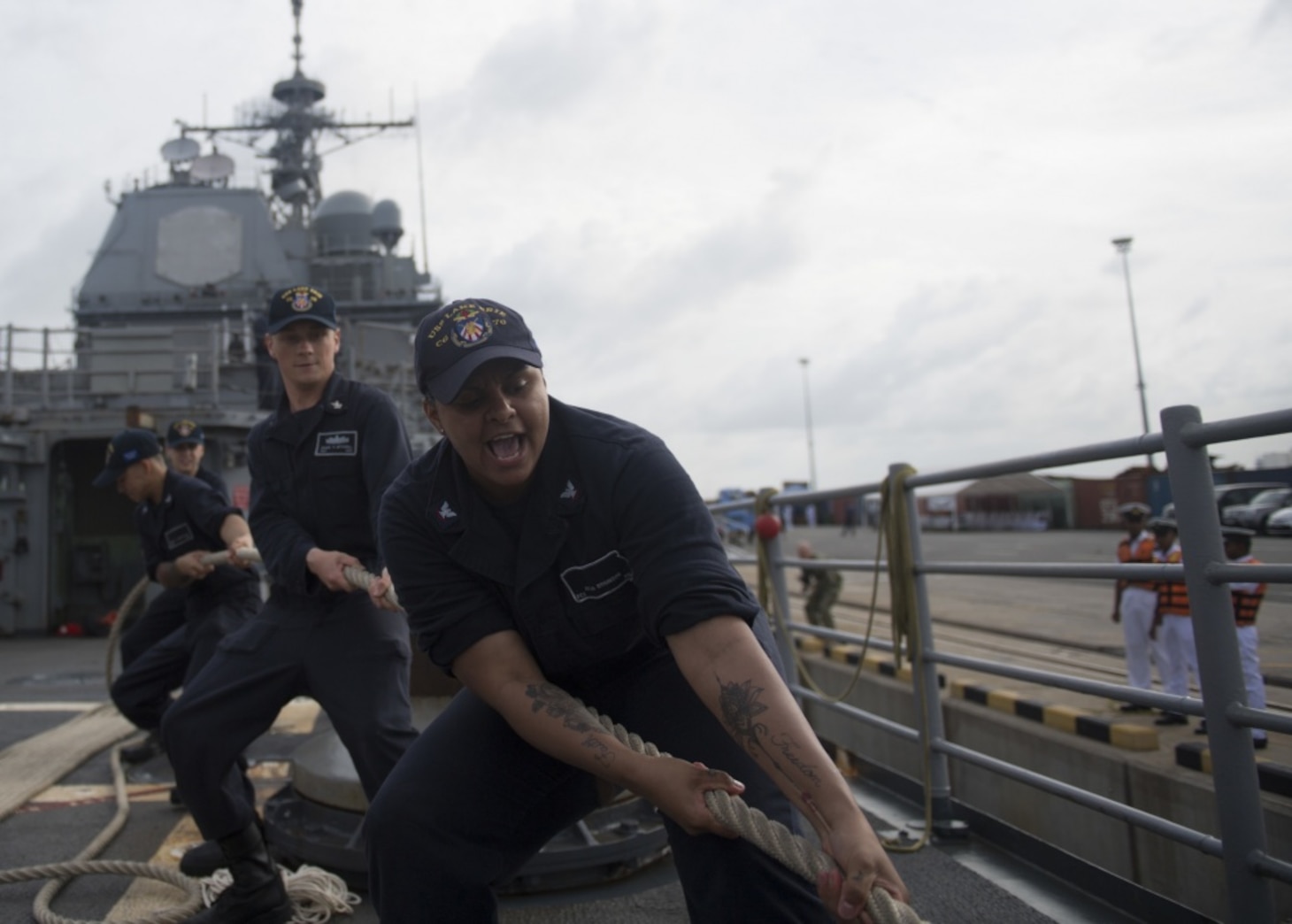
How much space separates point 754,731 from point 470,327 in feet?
2.94

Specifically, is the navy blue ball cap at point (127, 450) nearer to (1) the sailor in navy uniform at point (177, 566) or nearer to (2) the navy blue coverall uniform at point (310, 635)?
(1) the sailor in navy uniform at point (177, 566)

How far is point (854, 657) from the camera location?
22.7 feet

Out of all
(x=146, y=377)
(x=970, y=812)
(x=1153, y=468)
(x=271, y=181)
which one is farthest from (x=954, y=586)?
(x=271, y=181)

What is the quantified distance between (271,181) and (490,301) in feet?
94.4

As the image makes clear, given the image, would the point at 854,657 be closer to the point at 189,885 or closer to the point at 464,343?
the point at 189,885

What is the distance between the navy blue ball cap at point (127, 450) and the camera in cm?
467

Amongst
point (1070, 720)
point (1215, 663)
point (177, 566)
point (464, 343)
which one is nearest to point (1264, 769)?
point (1215, 663)

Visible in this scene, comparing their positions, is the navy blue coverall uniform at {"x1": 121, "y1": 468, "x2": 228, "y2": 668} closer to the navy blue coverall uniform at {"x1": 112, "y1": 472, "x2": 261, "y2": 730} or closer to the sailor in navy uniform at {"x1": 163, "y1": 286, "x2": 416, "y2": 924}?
the navy blue coverall uniform at {"x1": 112, "y1": 472, "x2": 261, "y2": 730}

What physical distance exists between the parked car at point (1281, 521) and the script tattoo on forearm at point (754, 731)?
1407 centimetres

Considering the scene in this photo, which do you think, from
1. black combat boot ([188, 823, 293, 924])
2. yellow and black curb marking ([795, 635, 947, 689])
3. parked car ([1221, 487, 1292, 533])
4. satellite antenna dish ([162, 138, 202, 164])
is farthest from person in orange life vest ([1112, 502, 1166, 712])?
satellite antenna dish ([162, 138, 202, 164])

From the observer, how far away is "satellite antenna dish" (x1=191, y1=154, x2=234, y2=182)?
23.0m

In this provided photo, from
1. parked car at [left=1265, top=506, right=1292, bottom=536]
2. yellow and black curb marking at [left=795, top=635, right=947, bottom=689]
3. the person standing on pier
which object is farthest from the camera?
parked car at [left=1265, top=506, right=1292, bottom=536]

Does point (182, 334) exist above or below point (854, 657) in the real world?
above

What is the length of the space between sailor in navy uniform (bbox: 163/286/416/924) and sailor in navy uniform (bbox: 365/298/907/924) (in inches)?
30.0
